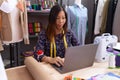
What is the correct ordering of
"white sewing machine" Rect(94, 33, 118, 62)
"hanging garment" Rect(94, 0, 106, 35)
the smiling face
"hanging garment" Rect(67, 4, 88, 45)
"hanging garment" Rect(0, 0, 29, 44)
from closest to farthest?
1. "white sewing machine" Rect(94, 33, 118, 62)
2. the smiling face
3. "hanging garment" Rect(0, 0, 29, 44)
4. "hanging garment" Rect(67, 4, 88, 45)
5. "hanging garment" Rect(94, 0, 106, 35)

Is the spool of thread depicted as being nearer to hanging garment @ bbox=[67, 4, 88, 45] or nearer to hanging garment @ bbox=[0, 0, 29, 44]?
hanging garment @ bbox=[0, 0, 29, 44]

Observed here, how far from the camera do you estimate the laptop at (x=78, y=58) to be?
47.2 inches

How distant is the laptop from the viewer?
3.93 ft

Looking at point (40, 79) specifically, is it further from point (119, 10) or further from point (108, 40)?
point (119, 10)

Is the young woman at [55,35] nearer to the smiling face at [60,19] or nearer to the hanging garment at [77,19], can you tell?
the smiling face at [60,19]

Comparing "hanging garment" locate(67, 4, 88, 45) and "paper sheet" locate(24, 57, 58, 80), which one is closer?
Result: "paper sheet" locate(24, 57, 58, 80)

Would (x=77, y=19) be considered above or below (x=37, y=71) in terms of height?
above

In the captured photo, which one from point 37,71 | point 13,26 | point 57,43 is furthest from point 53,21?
point 13,26

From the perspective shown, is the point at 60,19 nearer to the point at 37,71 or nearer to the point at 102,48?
the point at 102,48

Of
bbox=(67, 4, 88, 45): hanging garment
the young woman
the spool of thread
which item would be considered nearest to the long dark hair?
the young woman

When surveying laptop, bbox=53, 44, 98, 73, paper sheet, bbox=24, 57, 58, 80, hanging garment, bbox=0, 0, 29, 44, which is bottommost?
paper sheet, bbox=24, 57, 58, 80

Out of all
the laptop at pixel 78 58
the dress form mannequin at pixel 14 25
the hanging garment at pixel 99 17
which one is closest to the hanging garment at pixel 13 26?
the dress form mannequin at pixel 14 25

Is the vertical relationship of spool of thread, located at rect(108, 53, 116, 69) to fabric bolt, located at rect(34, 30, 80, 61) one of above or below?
below

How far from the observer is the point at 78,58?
49.8 inches
